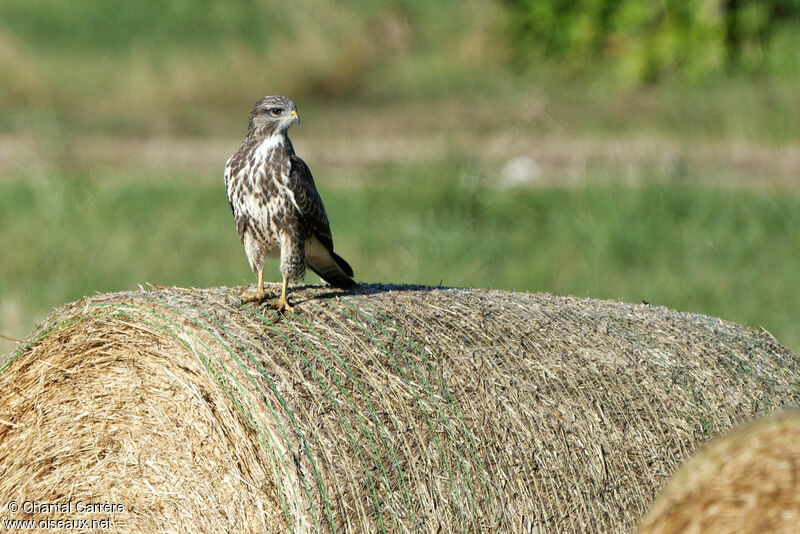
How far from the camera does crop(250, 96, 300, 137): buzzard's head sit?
18.3 feet

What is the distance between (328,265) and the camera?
6.14m

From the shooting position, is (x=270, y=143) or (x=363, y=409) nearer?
(x=363, y=409)

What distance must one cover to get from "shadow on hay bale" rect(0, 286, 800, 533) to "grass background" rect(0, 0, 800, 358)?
3.79m

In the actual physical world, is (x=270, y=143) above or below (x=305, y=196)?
above

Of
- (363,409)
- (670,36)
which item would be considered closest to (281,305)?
(363,409)

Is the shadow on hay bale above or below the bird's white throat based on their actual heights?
below

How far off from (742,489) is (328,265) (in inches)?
108

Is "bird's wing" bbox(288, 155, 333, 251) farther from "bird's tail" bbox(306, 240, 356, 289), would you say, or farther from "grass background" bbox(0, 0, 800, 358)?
"grass background" bbox(0, 0, 800, 358)

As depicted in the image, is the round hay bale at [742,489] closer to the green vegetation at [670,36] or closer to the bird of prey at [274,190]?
the bird of prey at [274,190]

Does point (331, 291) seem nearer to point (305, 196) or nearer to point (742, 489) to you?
point (305, 196)

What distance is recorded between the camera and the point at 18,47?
23.1 m

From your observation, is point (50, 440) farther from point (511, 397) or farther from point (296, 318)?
point (511, 397)

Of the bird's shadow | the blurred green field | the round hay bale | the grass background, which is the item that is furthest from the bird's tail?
the blurred green field

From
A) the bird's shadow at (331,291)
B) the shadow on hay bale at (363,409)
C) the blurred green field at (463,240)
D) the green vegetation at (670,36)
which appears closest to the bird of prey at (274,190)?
the bird's shadow at (331,291)
